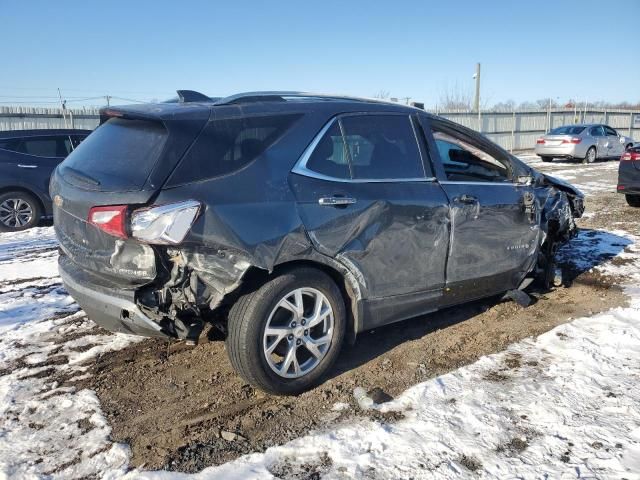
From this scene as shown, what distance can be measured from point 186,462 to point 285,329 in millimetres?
889

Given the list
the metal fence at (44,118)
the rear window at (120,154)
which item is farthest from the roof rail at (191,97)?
the metal fence at (44,118)

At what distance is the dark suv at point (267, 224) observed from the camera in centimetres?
283

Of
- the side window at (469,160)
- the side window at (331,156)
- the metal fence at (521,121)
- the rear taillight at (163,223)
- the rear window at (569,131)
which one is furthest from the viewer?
the metal fence at (521,121)

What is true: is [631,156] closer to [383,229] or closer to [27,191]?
[383,229]

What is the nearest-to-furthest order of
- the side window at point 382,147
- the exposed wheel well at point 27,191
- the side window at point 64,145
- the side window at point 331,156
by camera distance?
1. the side window at point 331,156
2. the side window at point 382,147
3. the exposed wheel well at point 27,191
4. the side window at point 64,145

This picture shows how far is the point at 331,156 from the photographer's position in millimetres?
3318

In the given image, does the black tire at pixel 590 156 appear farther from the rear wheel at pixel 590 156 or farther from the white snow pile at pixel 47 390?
the white snow pile at pixel 47 390

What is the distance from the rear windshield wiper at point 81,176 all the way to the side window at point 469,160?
255 cm

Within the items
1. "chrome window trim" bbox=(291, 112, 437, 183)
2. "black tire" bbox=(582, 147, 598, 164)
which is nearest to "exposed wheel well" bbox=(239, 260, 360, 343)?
"chrome window trim" bbox=(291, 112, 437, 183)

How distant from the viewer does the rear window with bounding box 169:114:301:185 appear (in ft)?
9.39

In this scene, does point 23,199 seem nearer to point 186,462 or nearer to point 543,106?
point 186,462

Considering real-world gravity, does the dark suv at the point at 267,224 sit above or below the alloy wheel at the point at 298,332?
above

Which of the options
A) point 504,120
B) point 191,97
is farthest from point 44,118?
point 504,120

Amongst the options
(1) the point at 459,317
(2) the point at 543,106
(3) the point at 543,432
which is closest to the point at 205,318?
(3) the point at 543,432
